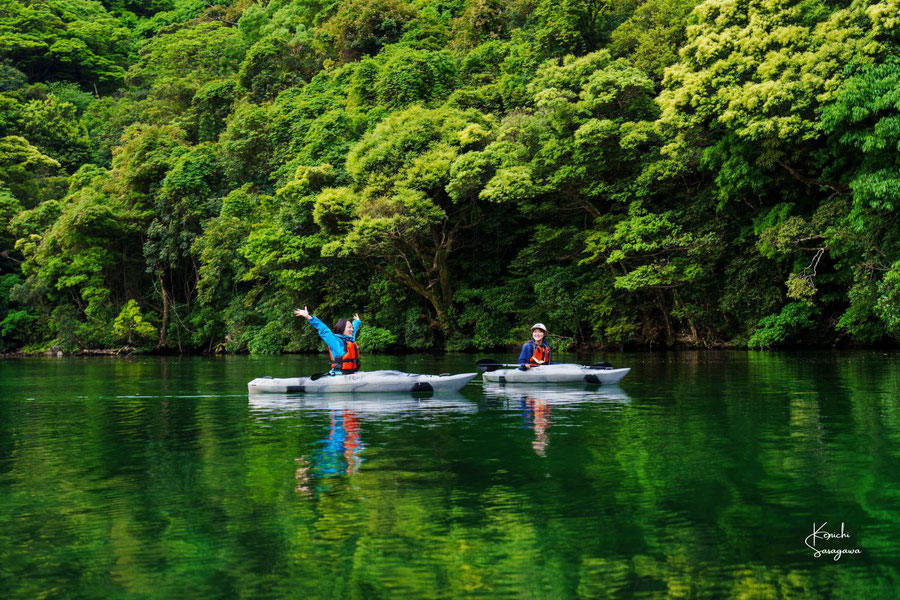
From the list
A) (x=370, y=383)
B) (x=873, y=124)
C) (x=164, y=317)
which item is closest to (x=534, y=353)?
(x=370, y=383)

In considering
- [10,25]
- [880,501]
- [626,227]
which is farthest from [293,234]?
[10,25]

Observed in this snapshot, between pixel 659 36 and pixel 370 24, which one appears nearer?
pixel 659 36

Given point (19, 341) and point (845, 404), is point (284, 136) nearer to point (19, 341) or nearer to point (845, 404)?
point (19, 341)

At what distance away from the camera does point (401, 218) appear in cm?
3238

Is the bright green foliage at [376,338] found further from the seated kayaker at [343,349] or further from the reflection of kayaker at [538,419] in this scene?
the reflection of kayaker at [538,419]

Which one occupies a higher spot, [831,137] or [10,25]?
[10,25]

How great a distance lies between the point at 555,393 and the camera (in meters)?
16.1

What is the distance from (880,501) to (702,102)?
67.9 feet

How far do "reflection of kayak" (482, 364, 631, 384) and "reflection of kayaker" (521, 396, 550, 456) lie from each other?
2.07m

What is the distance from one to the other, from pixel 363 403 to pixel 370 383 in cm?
101

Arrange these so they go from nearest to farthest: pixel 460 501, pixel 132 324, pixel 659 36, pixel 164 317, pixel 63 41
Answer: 1. pixel 460 501
2. pixel 659 36
3. pixel 132 324
4. pixel 164 317
5. pixel 63 41

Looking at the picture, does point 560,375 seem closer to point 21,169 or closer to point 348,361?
point 348,361

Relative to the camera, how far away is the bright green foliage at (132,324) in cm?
4503

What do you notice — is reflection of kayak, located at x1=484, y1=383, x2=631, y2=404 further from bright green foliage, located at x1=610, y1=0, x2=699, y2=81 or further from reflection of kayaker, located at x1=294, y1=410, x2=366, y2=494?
bright green foliage, located at x1=610, y1=0, x2=699, y2=81
